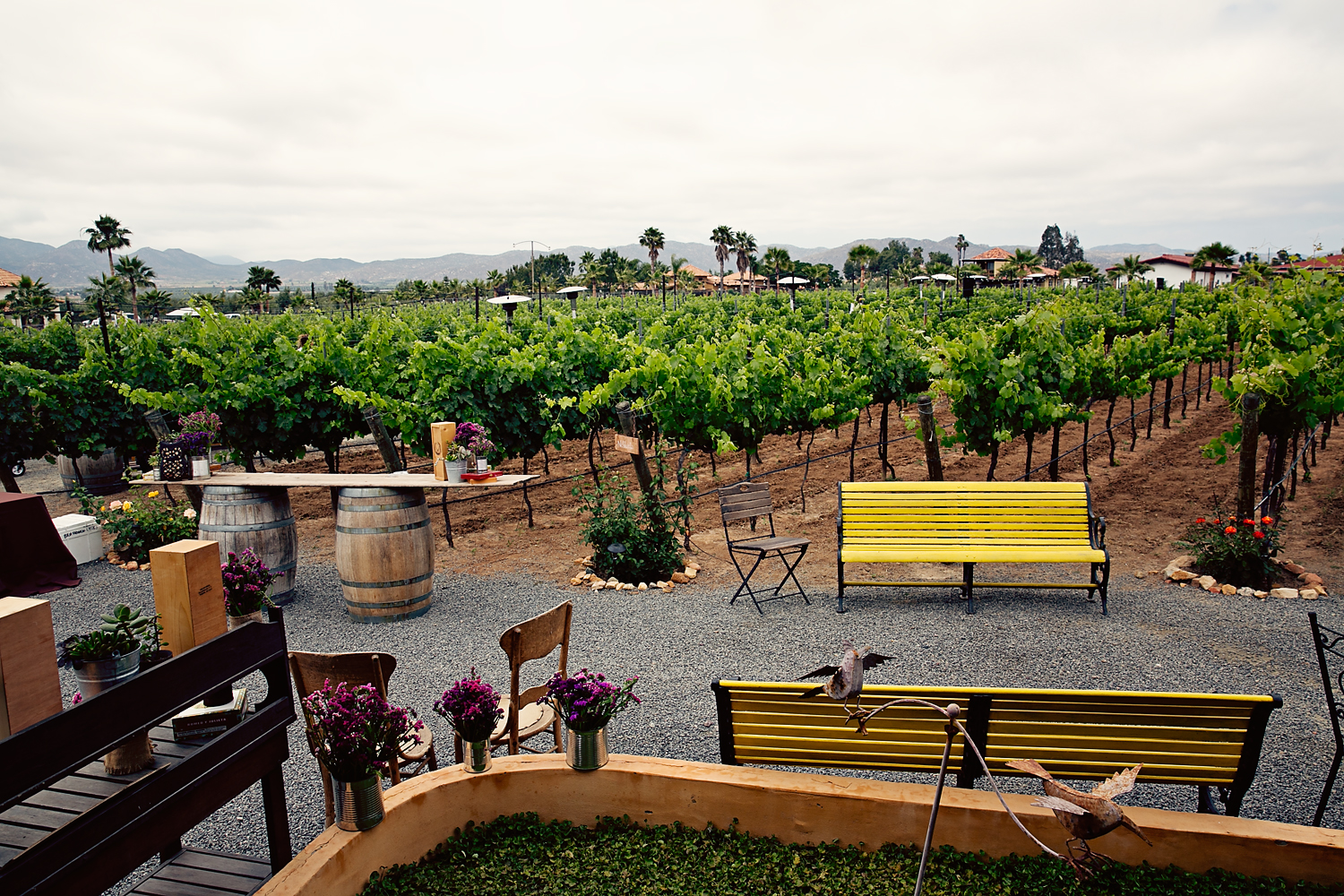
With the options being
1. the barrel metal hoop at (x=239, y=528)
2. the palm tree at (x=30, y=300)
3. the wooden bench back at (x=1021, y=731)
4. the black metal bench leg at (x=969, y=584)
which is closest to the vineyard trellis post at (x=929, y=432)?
the black metal bench leg at (x=969, y=584)

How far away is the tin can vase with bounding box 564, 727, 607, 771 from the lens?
3.07m

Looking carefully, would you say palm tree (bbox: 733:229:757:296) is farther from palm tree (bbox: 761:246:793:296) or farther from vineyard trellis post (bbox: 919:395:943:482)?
vineyard trellis post (bbox: 919:395:943:482)

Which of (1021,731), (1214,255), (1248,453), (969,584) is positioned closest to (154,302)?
(969,584)

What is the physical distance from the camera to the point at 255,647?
2.70m

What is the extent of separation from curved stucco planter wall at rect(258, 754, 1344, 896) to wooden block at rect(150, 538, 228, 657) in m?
0.88

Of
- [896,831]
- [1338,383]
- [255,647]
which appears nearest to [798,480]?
[1338,383]

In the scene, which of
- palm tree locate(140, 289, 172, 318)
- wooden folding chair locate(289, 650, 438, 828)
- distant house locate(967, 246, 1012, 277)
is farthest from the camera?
distant house locate(967, 246, 1012, 277)

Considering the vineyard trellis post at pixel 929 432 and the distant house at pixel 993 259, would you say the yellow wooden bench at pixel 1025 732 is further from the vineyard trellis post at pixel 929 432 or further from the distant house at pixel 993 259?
the distant house at pixel 993 259

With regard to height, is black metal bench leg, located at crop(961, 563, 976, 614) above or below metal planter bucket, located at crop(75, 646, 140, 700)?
below

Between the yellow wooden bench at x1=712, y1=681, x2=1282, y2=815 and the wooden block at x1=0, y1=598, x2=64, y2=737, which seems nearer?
the wooden block at x1=0, y1=598, x2=64, y2=737

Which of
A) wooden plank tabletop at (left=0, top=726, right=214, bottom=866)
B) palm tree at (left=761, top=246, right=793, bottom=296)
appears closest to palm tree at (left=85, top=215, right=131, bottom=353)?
palm tree at (left=761, top=246, right=793, bottom=296)

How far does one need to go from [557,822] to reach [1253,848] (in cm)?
247

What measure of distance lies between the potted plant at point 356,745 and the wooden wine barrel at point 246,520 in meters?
3.77

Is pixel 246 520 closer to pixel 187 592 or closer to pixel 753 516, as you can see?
pixel 187 592
